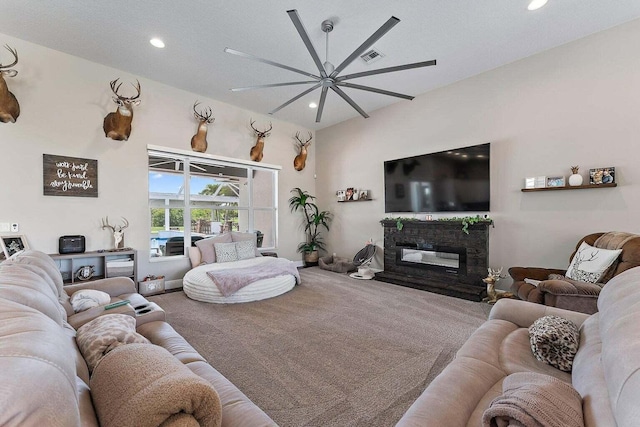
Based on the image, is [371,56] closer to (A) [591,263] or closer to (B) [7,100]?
(A) [591,263]

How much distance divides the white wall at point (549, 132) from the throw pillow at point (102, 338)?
186 inches

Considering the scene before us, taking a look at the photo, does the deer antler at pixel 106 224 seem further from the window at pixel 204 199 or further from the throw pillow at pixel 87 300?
the throw pillow at pixel 87 300

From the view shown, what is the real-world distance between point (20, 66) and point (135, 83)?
50.2 inches

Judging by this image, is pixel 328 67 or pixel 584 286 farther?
pixel 328 67

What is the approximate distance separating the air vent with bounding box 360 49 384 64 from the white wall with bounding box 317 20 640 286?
5.48 feet

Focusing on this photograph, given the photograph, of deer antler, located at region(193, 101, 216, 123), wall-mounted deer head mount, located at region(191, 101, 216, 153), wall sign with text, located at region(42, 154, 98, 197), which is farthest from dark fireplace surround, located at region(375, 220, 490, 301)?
wall sign with text, located at region(42, 154, 98, 197)

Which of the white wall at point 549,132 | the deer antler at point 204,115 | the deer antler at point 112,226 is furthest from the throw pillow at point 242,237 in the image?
the white wall at point 549,132

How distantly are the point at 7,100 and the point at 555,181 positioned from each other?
23.2ft

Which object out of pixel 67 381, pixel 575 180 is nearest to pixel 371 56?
pixel 575 180

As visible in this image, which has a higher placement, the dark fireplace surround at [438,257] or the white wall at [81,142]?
the white wall at [81,142]

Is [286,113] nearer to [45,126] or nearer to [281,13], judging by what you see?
[281,13]

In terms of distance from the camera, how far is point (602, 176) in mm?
3336

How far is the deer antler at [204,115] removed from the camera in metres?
5.04

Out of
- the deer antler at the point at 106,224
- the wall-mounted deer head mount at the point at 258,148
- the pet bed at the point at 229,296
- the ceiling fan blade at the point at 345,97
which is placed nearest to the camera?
the ceiling fan blade at the point at 345,97
